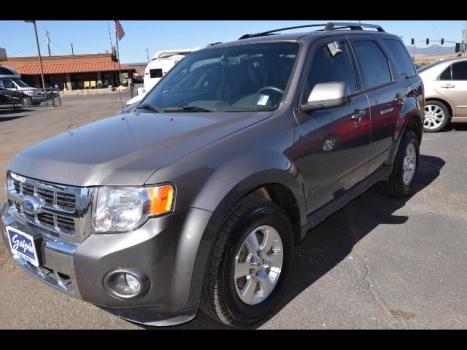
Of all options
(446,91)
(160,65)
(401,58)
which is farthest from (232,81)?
(160,65)

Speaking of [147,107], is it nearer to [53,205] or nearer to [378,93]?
[53,205]

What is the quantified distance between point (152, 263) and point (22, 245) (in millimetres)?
980

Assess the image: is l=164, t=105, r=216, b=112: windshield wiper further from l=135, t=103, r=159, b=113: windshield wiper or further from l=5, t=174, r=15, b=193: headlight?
l=5, t=174, r=15, b=193: headlight

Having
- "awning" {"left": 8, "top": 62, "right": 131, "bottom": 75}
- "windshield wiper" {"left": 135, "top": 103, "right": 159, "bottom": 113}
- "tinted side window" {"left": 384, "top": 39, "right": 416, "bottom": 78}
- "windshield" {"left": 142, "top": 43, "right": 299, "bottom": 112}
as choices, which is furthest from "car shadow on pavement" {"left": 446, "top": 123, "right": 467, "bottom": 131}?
"awning" {"left": 8, "top": 62, "right": 131, "bottom": 75}

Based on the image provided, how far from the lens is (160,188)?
2.21 m

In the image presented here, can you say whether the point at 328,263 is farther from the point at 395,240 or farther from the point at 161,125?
the point at 161,125

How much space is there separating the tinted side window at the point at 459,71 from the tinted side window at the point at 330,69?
676 centimetres

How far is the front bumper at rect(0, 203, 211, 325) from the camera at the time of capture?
2191mm

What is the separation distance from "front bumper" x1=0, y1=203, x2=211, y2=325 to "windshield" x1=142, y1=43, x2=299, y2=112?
126cm

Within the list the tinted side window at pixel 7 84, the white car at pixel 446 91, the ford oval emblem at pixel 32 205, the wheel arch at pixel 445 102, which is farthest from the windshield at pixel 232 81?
the tinted side window at pixel 7 84

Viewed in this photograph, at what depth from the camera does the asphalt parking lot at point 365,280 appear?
113 inches

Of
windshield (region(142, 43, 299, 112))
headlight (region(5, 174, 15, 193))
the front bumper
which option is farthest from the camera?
windshield (region(142, 43, 299, 112))

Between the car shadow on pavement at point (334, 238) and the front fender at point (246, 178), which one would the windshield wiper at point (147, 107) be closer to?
the front fender at point (246, 178)
